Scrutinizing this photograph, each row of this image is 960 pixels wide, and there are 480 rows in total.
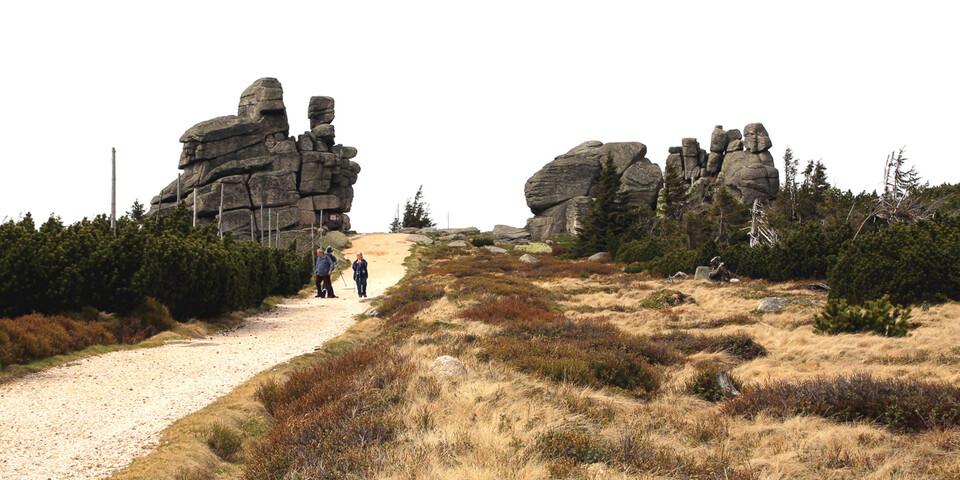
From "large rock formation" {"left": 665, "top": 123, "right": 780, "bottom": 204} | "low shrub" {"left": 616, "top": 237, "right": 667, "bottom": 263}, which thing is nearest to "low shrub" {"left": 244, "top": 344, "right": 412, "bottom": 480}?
"low shrub" {"left": 616, "top": 237, "right": 667, "bottom": 263}

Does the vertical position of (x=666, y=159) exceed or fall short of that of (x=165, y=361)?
it exceeds it

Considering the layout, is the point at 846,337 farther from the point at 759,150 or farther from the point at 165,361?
the point at 759,150

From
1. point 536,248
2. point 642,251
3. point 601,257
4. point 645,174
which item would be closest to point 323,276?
point 642,251

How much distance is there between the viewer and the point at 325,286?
3466 cm

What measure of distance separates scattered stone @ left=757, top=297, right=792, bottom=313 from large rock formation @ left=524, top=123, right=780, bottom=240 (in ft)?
183

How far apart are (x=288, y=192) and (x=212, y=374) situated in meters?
74.2

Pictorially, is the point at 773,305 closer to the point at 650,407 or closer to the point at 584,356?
the point at 584,356

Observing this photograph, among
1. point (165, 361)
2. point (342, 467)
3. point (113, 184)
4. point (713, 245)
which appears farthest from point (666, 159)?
point (342, 467)

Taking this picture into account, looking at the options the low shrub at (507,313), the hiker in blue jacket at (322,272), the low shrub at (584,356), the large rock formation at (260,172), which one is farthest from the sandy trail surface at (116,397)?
the large rock formation at (260,172)

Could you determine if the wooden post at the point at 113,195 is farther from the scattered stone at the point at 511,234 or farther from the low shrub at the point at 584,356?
the scattered stone at the point at 511,234

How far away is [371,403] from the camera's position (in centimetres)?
762

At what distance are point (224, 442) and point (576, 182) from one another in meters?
82.8

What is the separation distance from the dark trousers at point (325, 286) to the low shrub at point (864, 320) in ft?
79.5

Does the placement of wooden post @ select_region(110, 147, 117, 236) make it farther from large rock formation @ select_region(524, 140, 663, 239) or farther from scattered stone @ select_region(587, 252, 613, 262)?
large rock formation @ select_region(524, 140, 663, 239)
